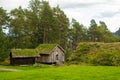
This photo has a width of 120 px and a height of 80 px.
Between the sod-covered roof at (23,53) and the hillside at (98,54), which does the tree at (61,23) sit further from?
→ the hillside at (98,54)

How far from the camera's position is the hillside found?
40.4 m

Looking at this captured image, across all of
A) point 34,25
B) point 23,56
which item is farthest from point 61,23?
point 23,56

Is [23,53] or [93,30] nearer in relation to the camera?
[23,53]

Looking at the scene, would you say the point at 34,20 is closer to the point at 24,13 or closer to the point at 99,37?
the point at 24,13

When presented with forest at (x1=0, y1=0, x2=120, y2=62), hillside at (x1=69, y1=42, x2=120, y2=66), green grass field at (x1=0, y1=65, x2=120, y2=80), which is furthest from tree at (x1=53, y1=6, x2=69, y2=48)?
green grass field at (x1=0, y1=65, x2=120, y2=80)

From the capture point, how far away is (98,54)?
137 ft

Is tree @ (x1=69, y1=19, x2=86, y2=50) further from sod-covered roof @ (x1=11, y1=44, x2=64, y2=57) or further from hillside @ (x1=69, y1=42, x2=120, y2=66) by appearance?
hillside @ (x1=69, y1=42, x2=120, y2=66)

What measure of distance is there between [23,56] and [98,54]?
29.5 m

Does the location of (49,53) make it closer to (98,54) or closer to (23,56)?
(23,56)

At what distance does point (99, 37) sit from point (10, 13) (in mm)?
43628

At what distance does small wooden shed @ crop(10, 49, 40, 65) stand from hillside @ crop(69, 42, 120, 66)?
2305 centimetres

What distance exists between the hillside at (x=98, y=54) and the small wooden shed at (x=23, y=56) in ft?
75.6

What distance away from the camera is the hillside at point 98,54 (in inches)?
1590

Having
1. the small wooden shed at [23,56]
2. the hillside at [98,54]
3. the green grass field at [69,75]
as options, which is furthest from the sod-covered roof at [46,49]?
the green grass field at [69,75]
